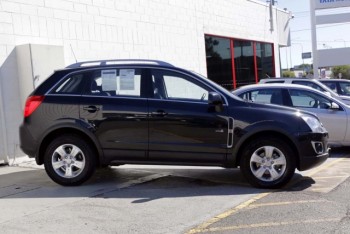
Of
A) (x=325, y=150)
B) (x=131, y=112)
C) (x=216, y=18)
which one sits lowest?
(x=325, y=150)

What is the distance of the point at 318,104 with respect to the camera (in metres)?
10.1

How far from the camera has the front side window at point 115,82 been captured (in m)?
7.31

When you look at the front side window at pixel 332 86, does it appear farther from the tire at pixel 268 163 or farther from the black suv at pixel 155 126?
the tire at pixel 268 163

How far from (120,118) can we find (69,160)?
1.03 metres

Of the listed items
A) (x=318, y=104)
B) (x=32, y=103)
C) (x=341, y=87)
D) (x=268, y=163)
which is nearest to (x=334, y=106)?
(x=318, y=104)

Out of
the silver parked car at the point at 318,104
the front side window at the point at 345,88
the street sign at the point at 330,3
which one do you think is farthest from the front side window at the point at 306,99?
the street sign at the point at 330,3

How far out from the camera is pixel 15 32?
9.68 meters

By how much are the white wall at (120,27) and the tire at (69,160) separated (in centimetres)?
305

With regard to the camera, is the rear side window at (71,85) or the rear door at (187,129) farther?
the rear side window at (71,85)

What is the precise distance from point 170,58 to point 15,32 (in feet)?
18.9

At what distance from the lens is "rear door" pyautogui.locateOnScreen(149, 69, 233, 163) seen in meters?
7.00

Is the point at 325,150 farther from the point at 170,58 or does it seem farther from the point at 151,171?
the point at 170,58

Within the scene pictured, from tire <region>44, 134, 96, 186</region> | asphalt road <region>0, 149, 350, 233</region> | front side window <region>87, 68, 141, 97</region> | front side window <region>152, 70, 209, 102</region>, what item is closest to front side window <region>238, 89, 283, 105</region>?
asphalt road <region>0, 149, 350, 233</region>

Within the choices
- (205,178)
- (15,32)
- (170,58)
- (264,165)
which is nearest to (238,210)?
(264,165)
